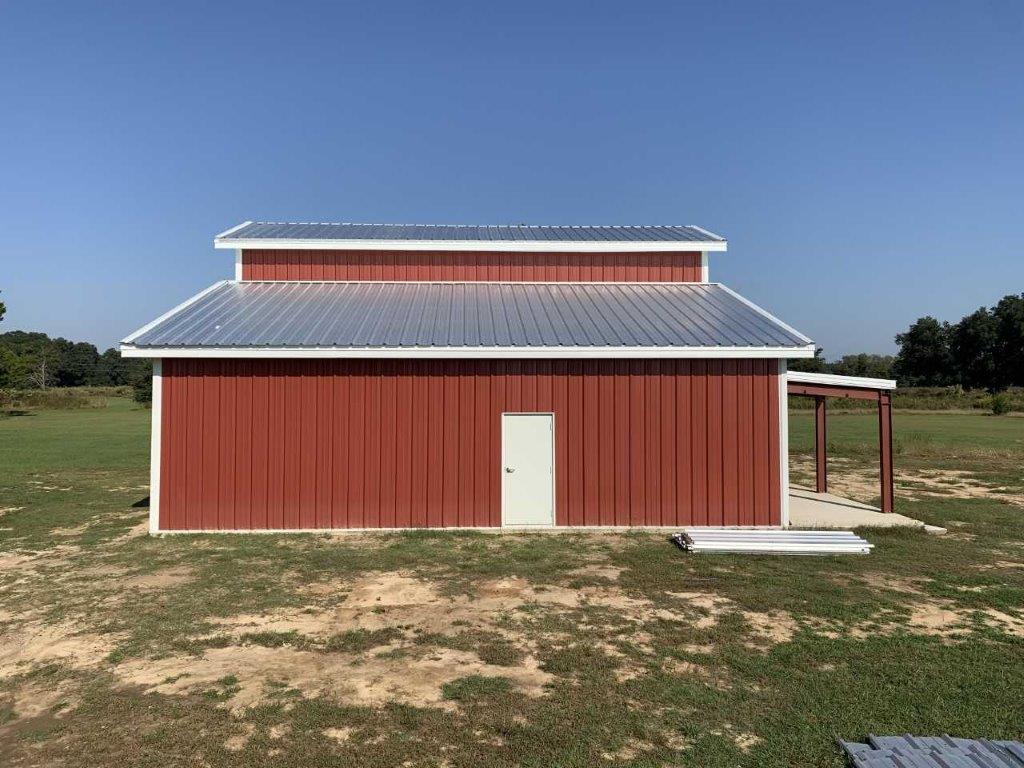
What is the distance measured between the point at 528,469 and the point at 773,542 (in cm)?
459

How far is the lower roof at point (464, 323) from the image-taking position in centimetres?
1191

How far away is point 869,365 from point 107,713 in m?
110

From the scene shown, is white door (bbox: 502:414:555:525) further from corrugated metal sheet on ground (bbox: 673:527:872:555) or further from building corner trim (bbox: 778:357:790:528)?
building corner trim (bbox: 778:357:790:528)

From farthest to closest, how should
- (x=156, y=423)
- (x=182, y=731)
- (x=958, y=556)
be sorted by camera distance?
1. (x=156, y=423)
2. (x=958, y=556)
3. (x=182, y=731)

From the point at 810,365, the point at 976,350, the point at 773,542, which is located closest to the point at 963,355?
the point at 976,350

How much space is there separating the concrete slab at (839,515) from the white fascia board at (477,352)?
3.48 m

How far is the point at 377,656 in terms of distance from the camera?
20.8 feet

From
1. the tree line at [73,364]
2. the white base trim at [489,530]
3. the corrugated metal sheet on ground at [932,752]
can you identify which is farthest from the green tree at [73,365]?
the corrugated metal sheet on ground at [932,752]

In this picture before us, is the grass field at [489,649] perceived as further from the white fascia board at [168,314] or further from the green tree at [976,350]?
the green tree at [976,350]

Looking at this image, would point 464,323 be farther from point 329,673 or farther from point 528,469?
point 329,673

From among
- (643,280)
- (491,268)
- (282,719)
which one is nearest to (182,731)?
(282,719)

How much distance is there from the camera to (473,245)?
16219 millimetres

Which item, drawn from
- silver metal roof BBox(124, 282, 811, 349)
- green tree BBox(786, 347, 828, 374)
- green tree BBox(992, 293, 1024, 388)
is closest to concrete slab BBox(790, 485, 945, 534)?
silver metal roof BBox(124, 282, 811, 349)

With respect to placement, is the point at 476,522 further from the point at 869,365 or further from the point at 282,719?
the point at 869,365
